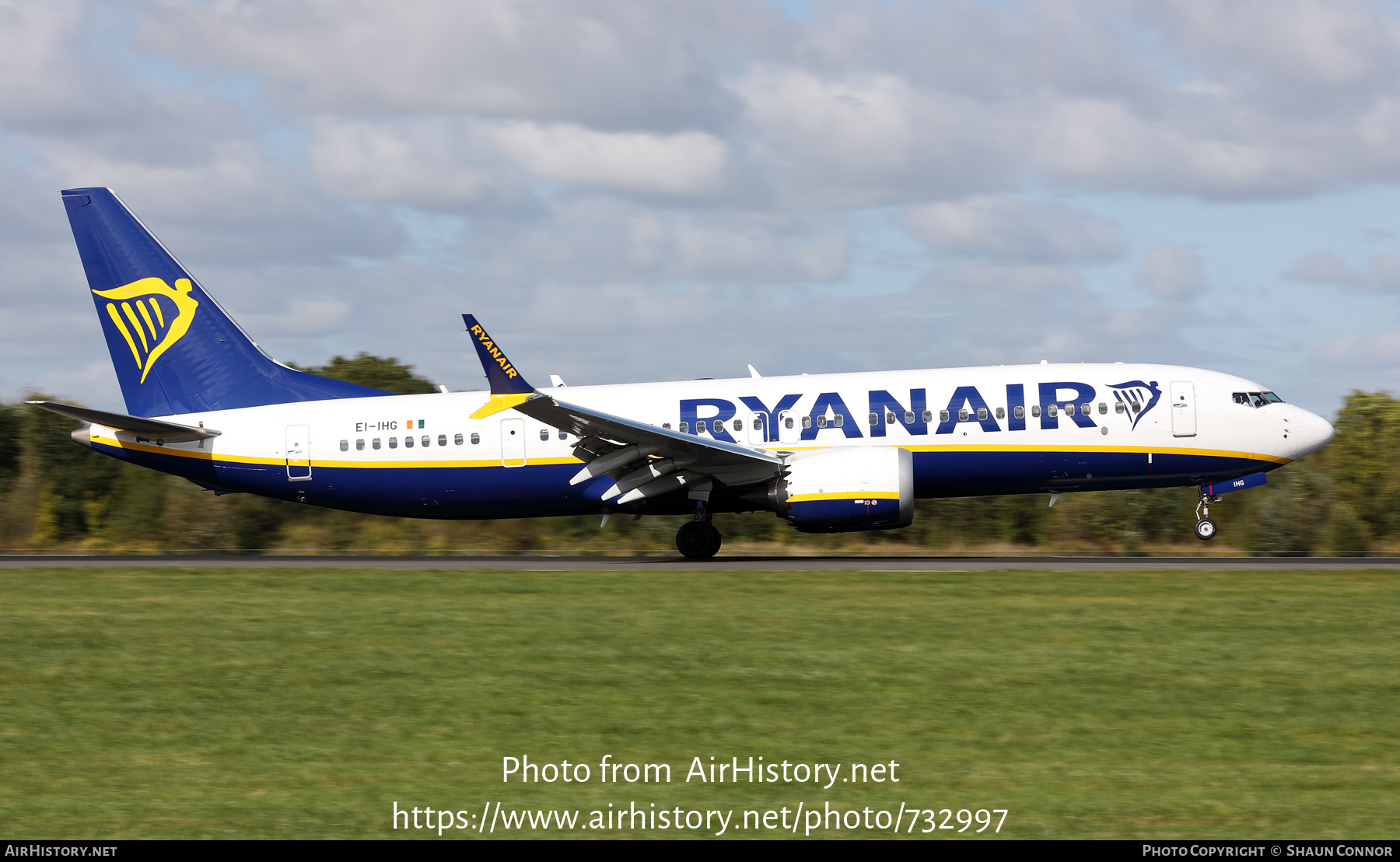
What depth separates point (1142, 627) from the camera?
51.3ft

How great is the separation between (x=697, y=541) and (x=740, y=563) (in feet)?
4.11

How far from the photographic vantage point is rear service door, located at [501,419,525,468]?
27.2m

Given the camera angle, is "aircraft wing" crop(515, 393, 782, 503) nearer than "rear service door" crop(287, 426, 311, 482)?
Yes

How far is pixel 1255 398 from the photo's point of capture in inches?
1033

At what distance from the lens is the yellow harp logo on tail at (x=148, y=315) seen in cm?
2905

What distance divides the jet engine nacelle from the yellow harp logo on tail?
47.9 feet

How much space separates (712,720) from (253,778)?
3.77 m

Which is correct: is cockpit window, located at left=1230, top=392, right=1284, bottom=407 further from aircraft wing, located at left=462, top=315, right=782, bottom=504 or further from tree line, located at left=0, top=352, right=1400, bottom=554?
aircraft wing, located at left=462, top=315, right=782, bottom=504

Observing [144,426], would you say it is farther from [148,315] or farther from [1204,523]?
[1204,523]

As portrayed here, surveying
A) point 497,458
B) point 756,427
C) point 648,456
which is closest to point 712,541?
point 648,456

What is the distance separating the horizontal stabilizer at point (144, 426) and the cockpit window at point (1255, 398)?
862 inches

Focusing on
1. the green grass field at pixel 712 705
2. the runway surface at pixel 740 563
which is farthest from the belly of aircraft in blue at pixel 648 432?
the green grass field at pixel 712 705

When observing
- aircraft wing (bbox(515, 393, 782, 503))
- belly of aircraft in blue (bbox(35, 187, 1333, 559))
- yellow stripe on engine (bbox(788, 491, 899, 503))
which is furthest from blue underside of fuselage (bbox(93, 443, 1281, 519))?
yellow stripe on engine (bbox(788, 491, 899, 503))

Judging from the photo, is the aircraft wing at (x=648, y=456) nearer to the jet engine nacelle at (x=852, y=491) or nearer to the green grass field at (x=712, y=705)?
the jet engine nacelle at (x=852, y=491)
